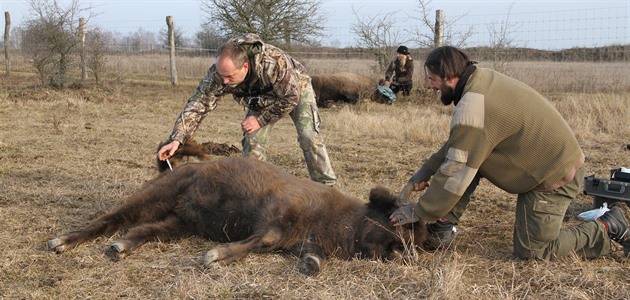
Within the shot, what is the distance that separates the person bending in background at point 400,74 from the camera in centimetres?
1594

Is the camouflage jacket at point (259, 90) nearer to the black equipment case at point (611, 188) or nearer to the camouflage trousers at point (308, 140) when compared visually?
the camouflage trousers at point (308, 140)

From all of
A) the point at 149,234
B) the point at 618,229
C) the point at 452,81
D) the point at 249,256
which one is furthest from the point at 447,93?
the point at 149,234

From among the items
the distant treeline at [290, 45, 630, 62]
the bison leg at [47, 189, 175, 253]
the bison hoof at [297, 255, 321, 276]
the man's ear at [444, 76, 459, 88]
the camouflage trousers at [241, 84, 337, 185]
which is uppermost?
the distant treeline at [290, 45, 630, 62]

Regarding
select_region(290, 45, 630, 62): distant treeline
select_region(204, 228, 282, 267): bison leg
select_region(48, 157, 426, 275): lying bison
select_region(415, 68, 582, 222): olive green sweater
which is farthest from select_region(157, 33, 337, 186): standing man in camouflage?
select_region(290, 45, 630, 62): distant treeline

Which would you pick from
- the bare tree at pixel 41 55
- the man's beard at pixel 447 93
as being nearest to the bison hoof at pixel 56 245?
the man's beard at pixel 447 93

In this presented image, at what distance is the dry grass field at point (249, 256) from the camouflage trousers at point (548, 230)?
3.9 inches

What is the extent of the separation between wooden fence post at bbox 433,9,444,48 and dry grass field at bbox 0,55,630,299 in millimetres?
3589

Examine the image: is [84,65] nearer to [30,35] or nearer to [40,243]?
[30,35]

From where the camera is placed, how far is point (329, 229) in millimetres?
4477

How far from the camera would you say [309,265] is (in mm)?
4062

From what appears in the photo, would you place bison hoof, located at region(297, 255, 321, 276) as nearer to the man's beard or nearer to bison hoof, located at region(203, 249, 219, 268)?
bison hoof, located at region(203, 249, 219, 268)

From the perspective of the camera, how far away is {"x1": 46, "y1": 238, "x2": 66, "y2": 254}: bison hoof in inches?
170

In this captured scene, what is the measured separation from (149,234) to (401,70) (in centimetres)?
1230

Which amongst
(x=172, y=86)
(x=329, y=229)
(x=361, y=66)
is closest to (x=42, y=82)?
(x=172, y=86)
